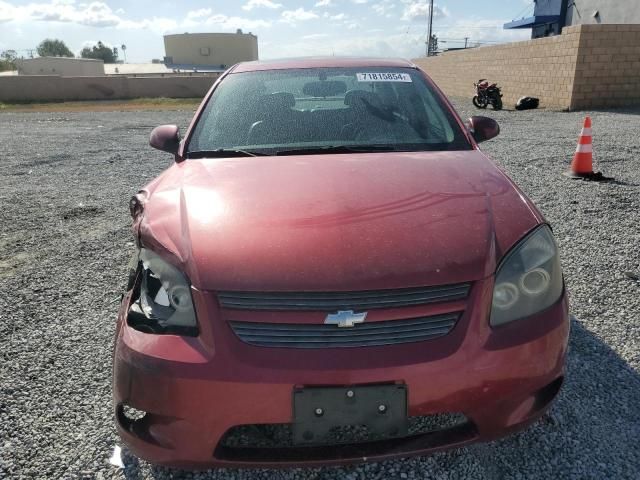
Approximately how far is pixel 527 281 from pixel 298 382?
0.88 meters

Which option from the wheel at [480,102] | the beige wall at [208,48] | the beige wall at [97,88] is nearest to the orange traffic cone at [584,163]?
the wheel at [480,102]

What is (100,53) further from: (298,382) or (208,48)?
(298,382)

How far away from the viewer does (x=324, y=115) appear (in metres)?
2.88

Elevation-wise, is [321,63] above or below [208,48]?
below

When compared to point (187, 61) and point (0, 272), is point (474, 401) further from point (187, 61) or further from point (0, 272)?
point (187, 61)

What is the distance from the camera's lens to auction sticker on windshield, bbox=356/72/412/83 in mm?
3100

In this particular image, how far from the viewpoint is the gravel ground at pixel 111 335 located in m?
A: 1.97

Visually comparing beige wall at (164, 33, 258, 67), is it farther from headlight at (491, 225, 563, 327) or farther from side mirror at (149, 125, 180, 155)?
headlight at (491, 225, 563, 327)

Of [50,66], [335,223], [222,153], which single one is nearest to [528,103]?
[222,153]

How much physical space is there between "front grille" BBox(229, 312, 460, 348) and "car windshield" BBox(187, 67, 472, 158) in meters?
1.23

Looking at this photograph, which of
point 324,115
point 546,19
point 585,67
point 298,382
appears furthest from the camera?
point 546,19

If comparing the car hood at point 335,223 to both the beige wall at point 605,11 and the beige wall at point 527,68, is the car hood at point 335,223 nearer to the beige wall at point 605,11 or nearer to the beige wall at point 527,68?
the beige wall at point 527,68

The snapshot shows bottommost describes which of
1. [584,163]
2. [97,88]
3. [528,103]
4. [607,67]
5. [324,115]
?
[584,163]

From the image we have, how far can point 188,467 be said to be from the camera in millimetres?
1627
